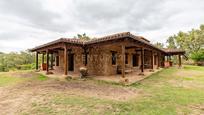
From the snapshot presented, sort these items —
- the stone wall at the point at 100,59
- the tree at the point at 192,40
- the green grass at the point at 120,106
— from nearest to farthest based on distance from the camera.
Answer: the green grass at the point at 120,106 < the stone wall at the point at 100,59 < the tree at the point at 192,40

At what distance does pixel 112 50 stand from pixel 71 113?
31.3 feet

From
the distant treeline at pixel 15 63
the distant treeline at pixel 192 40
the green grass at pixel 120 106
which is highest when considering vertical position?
the distant treeline at pixel 192 40

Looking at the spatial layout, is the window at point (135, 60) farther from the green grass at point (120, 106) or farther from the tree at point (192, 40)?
the tree at point (192, 40)

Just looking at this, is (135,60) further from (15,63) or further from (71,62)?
(15,63)

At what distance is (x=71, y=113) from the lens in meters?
4.78

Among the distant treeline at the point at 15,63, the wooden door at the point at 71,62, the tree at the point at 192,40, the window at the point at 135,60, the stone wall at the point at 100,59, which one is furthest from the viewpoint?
the tree at the point at 192,40

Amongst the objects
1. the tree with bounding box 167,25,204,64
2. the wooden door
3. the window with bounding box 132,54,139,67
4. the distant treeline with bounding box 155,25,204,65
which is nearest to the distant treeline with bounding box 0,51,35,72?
the wooden door

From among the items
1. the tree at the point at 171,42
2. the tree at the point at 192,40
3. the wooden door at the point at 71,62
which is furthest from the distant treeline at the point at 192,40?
the wooden door at the point at 71,62

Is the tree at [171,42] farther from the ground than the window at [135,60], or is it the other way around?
the tree at [171,42]

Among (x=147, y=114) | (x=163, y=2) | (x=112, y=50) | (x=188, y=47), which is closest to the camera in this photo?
(x=147, y=114)

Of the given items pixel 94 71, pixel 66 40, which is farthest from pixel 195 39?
pixel 66 40

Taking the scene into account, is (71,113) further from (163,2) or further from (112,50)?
(163,2)

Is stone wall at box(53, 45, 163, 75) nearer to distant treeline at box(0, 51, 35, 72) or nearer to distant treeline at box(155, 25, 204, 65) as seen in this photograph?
distant treeline at box(0, 51, 35, 72)


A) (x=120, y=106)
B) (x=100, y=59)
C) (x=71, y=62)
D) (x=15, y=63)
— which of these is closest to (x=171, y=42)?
(x=71, y=62)
